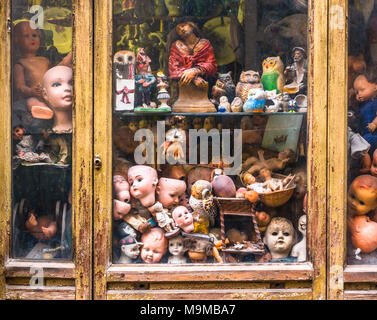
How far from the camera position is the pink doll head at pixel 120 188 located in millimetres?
2381

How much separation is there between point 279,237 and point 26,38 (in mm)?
1857

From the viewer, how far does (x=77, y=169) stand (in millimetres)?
2330

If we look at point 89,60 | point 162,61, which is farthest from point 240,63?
point 89,60

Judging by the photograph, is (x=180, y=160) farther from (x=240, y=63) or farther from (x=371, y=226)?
(x=371, y=226)

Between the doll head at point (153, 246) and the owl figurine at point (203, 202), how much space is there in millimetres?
223

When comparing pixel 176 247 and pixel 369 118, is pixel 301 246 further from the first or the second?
pixel 369 118

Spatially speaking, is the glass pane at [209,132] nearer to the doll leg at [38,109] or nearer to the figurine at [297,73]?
the figurine at [297,73]

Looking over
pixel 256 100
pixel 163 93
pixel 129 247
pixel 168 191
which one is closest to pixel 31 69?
pixel 163 93

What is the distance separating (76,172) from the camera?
2.33 m

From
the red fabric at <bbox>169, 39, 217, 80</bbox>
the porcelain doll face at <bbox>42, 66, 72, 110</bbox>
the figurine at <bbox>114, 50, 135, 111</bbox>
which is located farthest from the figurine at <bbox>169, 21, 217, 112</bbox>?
the porcelain doll face at <bbox>42, 66, 72, 110</bbox>

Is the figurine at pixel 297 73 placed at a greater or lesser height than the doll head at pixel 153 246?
greater

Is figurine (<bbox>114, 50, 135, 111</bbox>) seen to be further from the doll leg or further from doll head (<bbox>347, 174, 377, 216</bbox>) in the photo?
doll head (<bbox>347, 174, 377, 216</bbox>)

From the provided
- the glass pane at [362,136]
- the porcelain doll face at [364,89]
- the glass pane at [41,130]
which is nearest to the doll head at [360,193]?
the glass pane at [362,136]

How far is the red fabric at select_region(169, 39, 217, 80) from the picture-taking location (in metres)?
2.45
